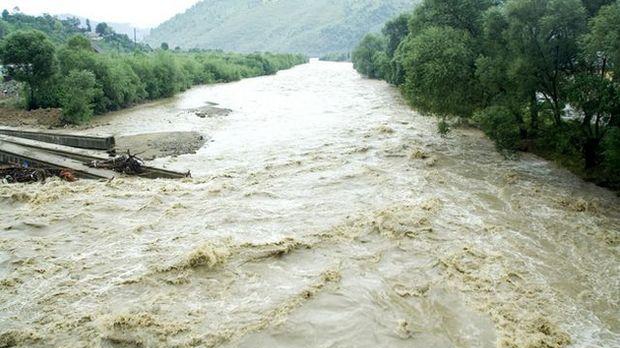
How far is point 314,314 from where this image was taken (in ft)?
37.3

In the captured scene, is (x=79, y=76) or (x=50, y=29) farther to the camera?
(x=50, y=29)

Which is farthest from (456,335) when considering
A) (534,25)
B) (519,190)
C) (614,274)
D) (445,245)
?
(534,25)

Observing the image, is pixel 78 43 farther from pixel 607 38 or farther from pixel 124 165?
pixel 607 38

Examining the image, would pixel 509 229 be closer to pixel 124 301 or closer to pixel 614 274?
pixel 614 274

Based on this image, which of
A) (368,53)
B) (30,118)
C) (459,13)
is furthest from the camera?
(368,53)

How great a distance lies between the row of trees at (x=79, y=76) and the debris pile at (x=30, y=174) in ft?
63.0

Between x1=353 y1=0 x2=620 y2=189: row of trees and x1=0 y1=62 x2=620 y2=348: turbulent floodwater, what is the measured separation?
194 centimetres

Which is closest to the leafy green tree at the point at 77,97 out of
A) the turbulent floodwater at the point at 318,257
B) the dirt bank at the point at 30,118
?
the dirt bank at the point at 30,118

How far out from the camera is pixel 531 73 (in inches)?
894

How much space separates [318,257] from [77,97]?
116 ft

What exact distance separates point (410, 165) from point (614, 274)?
12145mm

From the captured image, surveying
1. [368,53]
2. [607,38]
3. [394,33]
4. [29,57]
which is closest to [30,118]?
[29,57]

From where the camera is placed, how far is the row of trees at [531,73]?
1980 centimetres

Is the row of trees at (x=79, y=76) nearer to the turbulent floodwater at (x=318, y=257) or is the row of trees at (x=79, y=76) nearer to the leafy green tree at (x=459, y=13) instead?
the turbulent floodwater at (x=318, y=257)
